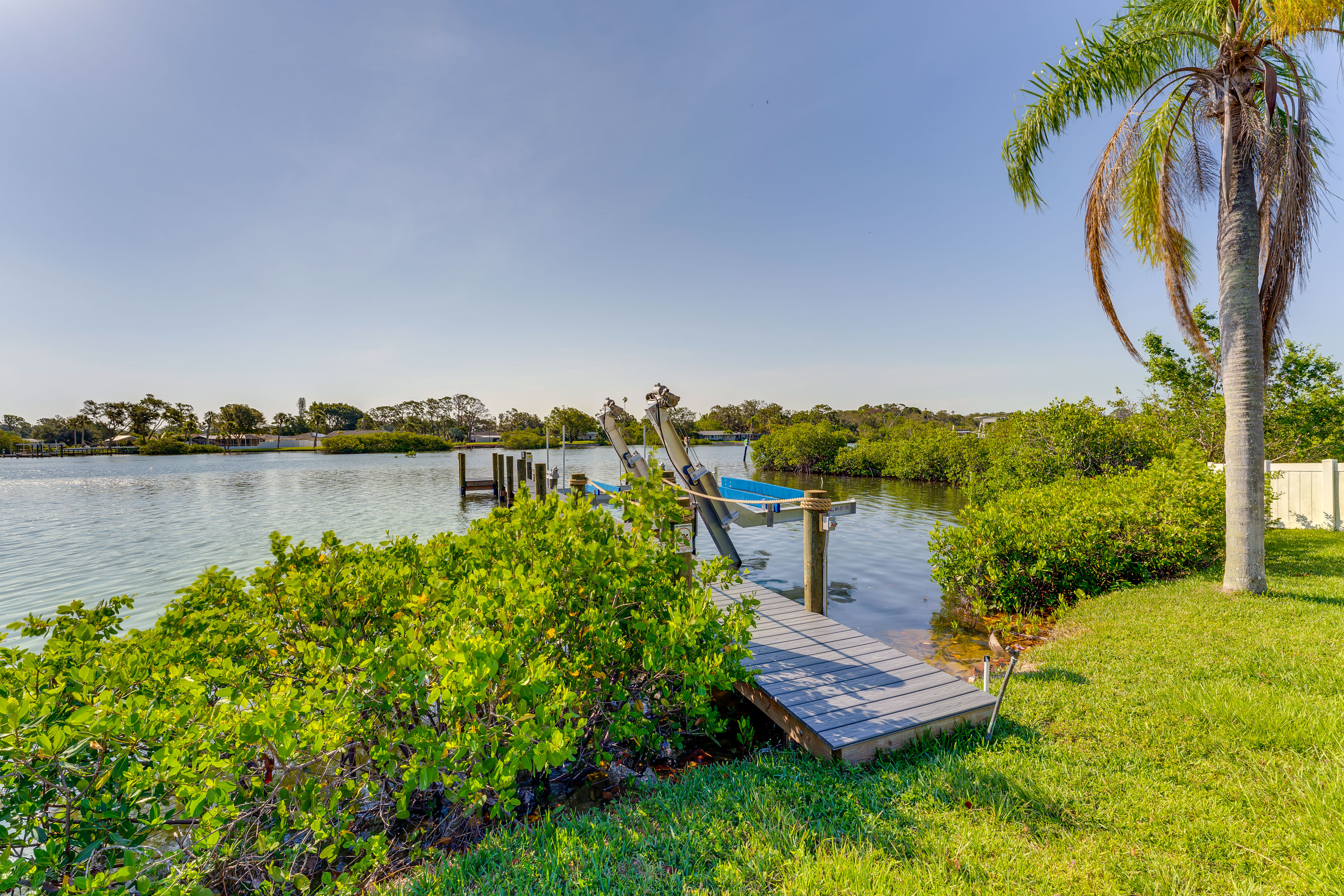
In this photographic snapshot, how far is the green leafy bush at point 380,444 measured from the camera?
73.2 metres

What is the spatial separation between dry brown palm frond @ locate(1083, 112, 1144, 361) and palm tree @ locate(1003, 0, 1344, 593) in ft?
0.04

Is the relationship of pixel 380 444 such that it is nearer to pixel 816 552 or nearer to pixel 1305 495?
pixel 816 552

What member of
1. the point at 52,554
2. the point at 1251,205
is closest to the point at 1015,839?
the point at 1251,205

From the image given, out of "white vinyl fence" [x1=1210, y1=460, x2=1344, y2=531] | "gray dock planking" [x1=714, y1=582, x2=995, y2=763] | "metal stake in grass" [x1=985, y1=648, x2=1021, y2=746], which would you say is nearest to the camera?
"metal stake in grass" [x1=985, y1=648, x2=1021, y2=746]

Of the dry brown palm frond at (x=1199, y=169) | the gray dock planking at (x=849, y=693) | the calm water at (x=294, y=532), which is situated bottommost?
the calm water at (x=294, y=532)

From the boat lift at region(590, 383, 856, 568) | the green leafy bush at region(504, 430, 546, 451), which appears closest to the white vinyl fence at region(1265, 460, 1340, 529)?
the boat lift at region(590, 383, 856, 568)

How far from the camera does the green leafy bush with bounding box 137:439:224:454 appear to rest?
68000mm

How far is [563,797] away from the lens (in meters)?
3.39

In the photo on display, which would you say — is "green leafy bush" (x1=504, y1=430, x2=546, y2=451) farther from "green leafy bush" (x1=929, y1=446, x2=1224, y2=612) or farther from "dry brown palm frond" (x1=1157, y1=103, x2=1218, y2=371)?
"dry brown palm frond" (x1=1157, y1=103, x2=1218, y2=371)

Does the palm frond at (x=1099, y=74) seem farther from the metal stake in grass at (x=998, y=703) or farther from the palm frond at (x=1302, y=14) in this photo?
the metal stake in grass at (x=998, y=703)

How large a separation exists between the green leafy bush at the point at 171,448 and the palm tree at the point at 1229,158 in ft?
298

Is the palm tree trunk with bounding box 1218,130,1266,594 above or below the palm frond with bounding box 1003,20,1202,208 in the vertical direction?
below

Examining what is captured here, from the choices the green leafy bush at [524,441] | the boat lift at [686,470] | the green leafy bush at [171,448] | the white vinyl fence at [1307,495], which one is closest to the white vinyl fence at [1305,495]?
the white vinyl fence at [1307,495]

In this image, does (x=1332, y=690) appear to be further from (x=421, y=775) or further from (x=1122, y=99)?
(x=1122, y=99)
